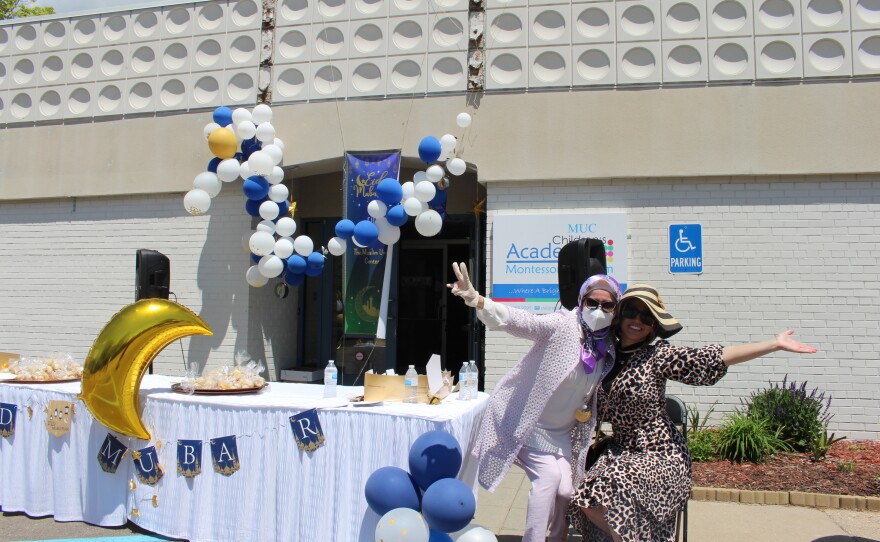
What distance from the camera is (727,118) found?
7.88 meters

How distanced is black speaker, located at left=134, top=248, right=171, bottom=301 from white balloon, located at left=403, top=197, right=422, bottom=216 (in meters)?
2.98

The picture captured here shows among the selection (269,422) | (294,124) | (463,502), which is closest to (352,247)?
(294,124)

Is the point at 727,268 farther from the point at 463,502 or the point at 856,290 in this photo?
the point at 463,502

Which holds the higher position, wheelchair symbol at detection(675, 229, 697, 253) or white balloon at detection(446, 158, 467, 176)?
white balloon at detection(446, 158, 467, 176)

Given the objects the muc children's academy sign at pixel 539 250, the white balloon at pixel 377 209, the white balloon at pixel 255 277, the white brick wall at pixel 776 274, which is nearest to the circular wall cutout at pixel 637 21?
the white brick wall at pixel 776 274

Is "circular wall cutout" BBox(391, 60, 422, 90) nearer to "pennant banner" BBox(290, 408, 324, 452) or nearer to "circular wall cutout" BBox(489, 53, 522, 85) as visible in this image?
"circular wall cutout" BBox(489, 53, 522, 85)

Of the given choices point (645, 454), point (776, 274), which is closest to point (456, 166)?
point (776, 274)

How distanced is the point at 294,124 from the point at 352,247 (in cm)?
193

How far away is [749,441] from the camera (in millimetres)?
6543

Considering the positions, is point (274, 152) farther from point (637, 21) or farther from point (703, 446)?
point (703, 446)

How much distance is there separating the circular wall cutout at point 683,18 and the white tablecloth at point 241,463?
542 centimetres

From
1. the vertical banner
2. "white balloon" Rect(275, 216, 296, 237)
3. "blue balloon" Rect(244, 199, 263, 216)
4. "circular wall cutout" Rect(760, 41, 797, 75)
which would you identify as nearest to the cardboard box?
the vertical banner

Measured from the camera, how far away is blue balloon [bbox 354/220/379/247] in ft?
25.6

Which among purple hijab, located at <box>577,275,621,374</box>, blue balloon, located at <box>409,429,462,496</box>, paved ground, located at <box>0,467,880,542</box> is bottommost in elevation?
paved ground, located at <box>0,467,880,542</box>
